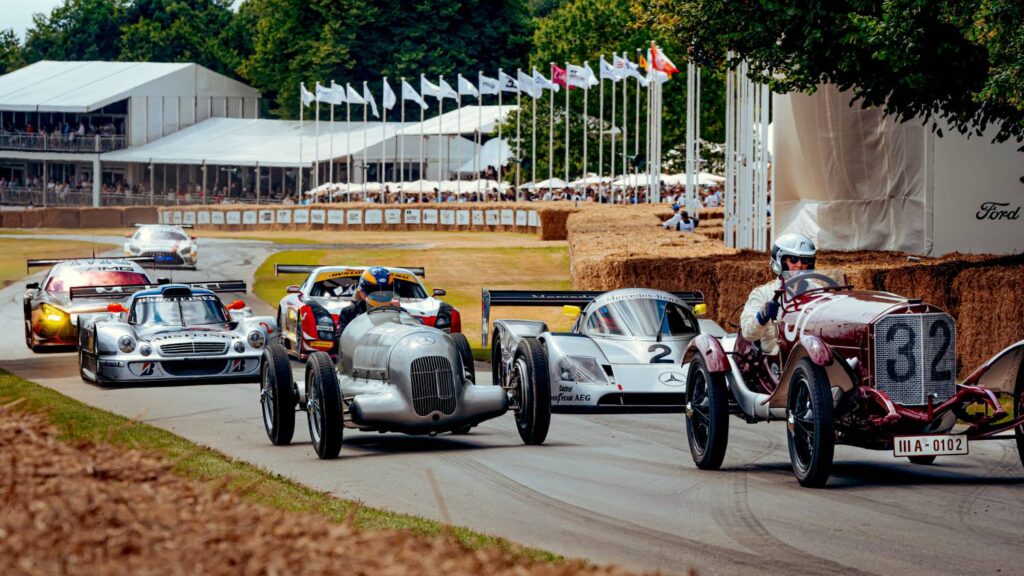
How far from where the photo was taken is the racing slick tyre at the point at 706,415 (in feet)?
38.5

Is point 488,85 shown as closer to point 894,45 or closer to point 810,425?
point 894,45

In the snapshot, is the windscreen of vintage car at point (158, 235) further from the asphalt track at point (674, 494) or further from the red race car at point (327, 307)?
the asphalt track at point (674, 494)

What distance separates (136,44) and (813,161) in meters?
104

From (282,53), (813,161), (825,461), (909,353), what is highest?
(282,53)

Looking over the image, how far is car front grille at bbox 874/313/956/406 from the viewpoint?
34.5ft

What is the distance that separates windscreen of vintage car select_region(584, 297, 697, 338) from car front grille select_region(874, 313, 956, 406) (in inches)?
220

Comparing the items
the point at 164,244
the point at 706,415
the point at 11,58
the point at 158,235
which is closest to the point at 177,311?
the point at 706,415

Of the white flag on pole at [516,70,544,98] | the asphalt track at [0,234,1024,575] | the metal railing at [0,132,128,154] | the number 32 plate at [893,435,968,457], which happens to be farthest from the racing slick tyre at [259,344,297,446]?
the metal railing at [0,132,128,154]

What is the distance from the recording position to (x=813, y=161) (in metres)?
33.0

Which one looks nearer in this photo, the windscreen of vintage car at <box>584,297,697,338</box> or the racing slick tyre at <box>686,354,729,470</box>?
the racing slick tyre at <box>686,354,729,470</box>

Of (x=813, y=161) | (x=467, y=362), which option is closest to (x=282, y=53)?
(x=813, y=161)

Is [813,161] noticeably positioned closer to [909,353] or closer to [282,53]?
[909,353]

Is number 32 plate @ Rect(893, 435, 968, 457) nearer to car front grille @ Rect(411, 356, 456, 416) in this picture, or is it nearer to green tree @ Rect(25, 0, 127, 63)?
car front grille @ Rect(411, 356, 456, 416)

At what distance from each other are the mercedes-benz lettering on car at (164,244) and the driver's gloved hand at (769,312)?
36.3 meters
